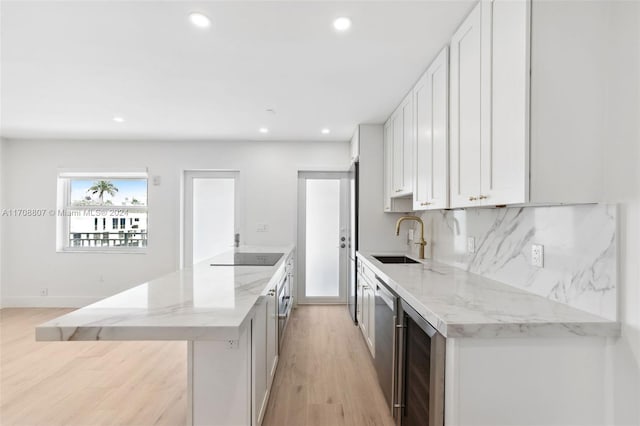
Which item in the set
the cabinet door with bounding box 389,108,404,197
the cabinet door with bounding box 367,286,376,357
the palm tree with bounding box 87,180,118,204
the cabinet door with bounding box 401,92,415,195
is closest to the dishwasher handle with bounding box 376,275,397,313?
the cabinet door with bounding box 367,286,376,357

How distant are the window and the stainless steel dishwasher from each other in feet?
12.3

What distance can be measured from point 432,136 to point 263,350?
5.92ft

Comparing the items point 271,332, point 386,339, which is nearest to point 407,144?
point 386,339

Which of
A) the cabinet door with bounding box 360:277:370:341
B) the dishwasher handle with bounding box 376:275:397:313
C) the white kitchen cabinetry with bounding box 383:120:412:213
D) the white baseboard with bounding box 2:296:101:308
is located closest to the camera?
the dishwasher handle with bounding box 376:275:397:313

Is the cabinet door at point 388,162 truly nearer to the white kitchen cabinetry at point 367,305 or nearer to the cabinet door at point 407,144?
the cabinet door at point 407,144

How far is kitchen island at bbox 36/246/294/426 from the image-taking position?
1140 mm

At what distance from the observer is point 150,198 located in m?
4.48

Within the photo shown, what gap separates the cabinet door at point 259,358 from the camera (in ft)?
5.33

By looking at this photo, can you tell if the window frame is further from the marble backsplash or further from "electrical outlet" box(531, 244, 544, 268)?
"electrical outlet" box(531, 244, 544, 268)

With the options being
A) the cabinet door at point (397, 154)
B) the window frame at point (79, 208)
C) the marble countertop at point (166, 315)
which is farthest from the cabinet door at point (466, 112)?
the window frame at point (79, 208)

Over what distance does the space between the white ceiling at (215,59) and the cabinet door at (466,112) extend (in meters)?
0.13

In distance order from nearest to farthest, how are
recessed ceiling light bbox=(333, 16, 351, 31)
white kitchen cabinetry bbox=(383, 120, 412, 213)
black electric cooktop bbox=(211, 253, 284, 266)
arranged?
1. recessed ceiling light bbox=(333, 16, 351, 31)
2. black electric cooktop bbox=(211, 253, 284, 266)
3. white kitchen cabinetry bbox=(383, 120, 412, 213)

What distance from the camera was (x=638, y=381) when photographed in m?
1.14

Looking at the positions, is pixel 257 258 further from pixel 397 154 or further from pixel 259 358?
pixel 397 154
